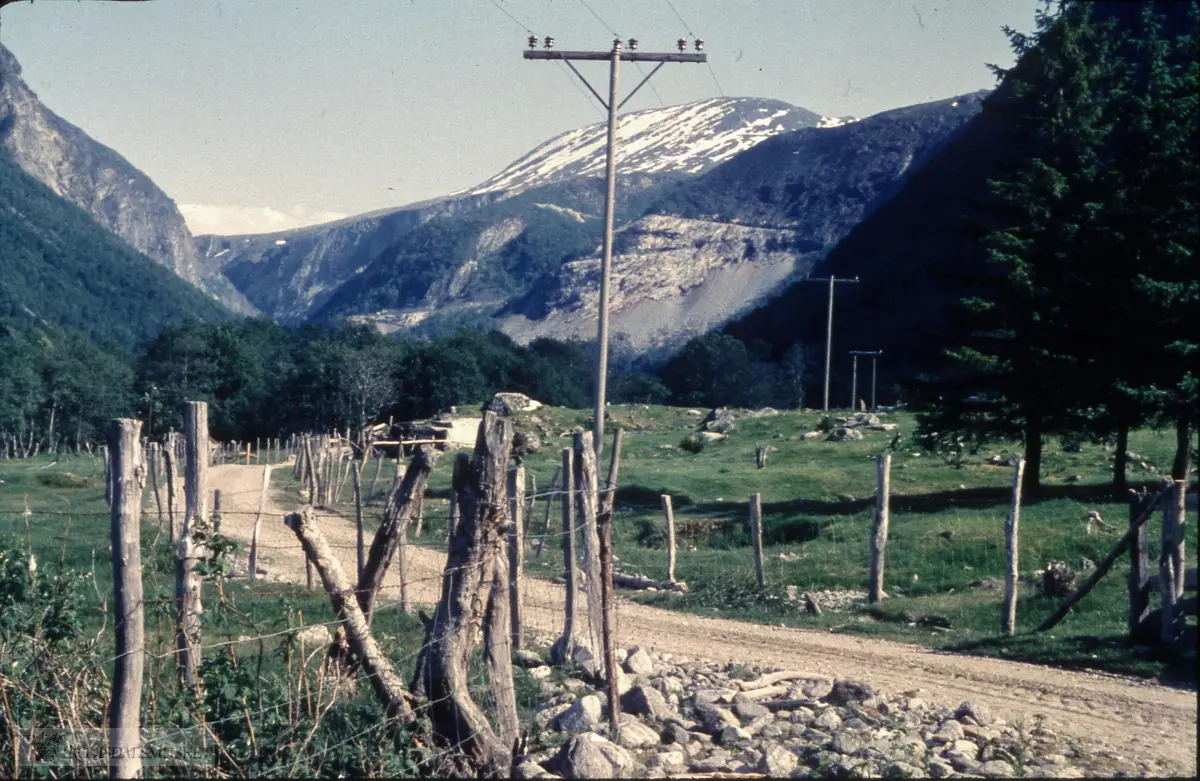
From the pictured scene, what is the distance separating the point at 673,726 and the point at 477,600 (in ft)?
7.02

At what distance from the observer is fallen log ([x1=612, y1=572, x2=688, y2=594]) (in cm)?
1656

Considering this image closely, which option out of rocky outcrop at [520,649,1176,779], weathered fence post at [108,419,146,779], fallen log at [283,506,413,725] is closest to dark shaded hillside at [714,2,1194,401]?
rocky outcrop at [520,649,1176,779]

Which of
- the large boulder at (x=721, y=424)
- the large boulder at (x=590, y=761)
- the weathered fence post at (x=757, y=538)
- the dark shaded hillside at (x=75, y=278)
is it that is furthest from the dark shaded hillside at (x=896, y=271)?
the large boulder at (x=590, y=761)

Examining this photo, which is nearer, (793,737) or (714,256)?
(793,737)

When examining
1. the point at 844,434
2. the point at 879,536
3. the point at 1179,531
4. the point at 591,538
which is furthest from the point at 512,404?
the point at 591,538

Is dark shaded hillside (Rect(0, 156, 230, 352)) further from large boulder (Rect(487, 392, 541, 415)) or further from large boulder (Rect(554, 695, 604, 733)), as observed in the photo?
large boulder (Rect(554, 695, 604, 733))

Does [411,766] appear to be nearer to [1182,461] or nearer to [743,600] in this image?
[743,600]

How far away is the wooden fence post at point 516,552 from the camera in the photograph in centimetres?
1001

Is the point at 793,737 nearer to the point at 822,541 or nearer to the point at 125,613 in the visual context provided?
the point at 125,613

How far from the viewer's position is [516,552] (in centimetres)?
1012

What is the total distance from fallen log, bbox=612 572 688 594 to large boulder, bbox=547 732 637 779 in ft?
30.8

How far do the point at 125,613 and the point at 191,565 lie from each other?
185 cm

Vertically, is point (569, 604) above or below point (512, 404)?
below

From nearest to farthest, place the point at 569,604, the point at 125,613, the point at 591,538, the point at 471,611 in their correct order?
the point at 125,613 < the point at 471,611 < the point at 591,538 < the point at 569,604
